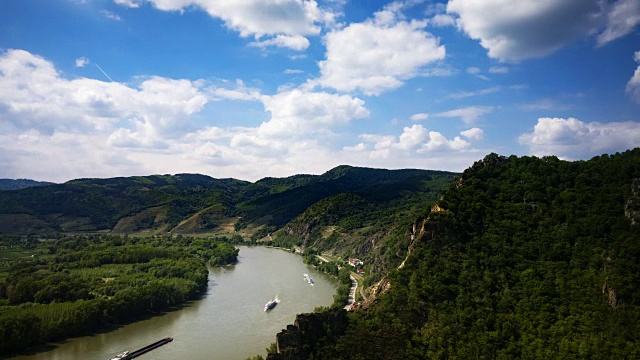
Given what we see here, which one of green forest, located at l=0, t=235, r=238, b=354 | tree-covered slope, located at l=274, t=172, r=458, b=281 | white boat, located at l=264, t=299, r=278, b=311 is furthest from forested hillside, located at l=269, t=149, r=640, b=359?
tree-covered slope, located at l=274, t=172, r=458, b=281

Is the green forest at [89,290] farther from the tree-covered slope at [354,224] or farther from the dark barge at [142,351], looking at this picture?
the tree-covered slope at [354,224]

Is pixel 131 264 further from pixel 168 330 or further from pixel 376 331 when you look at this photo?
pixel 376 331

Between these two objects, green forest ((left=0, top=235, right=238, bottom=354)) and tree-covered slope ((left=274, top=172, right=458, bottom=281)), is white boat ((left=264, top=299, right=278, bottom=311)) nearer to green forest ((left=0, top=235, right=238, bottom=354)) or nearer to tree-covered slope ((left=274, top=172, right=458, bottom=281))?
green forest ((left=0, top=235, right=238, bottom=354))

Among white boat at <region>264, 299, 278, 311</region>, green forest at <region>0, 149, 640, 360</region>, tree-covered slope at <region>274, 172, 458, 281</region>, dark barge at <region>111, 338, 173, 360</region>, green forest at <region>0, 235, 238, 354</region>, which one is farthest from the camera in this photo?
tree-covered slope at <region>274, 172, 458, 281</region>

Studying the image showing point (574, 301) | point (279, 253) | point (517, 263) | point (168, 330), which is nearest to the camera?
point (574, 301)

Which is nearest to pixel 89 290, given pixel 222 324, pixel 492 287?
pixel 222 324

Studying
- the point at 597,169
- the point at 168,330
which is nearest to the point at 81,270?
the point at 168,330
